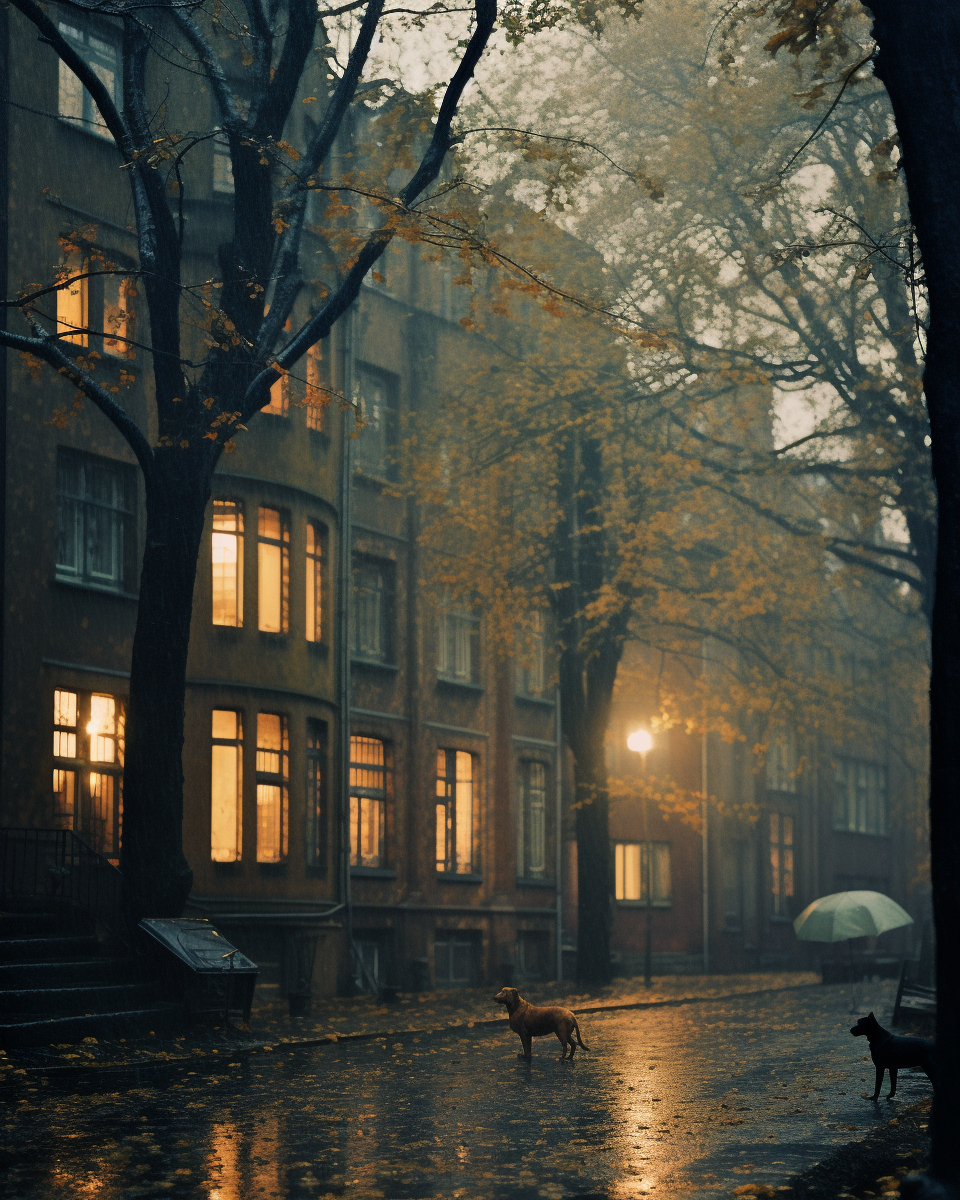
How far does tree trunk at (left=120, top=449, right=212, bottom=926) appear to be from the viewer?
60.2ft

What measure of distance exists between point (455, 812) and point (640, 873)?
10.3 meters

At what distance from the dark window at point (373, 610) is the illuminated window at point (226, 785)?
17.2 feet

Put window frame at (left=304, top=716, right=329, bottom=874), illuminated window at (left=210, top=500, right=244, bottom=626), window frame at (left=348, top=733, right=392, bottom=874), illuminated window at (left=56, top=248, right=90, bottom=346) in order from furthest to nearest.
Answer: window frame at (left=348, top=733, right=392, bottom=874), window frame at (left=304, top=716, right=329, bottom=874), illuminated window at (left=210, top=500, right=244, bottom=626), illuminated window at (left=56, top=248, right=90, bottom=346)

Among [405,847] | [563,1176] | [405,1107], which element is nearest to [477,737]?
[405,847]

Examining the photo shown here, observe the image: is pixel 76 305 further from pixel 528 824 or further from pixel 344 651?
pixel 528 824

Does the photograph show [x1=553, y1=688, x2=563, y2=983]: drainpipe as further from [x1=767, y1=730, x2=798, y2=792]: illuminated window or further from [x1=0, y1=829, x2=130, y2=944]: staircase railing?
[x1=0, y1=829, x2=130, y2=944]: staircase railing

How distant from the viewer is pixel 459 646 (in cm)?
3550

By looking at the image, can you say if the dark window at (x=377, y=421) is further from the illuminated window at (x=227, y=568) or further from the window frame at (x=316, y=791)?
the window frame at (x=316, y=791)

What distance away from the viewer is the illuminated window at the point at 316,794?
28.6 m

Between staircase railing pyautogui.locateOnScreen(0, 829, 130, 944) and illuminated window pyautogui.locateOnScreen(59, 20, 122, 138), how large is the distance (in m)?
10.6

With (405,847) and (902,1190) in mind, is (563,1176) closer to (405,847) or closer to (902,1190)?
(902,1190)

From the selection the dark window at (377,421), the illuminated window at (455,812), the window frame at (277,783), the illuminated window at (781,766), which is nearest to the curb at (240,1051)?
the window frame at (277,783)

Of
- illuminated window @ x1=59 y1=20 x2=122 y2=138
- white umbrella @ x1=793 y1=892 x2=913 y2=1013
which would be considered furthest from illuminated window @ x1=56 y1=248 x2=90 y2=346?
white umbrella @ x1=793 y1=892 x2=913 y2=1013

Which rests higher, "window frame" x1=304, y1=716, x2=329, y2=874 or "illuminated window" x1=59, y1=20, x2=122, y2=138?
"illuminated window" x1=59, y1=20, x2=122, y2=138
